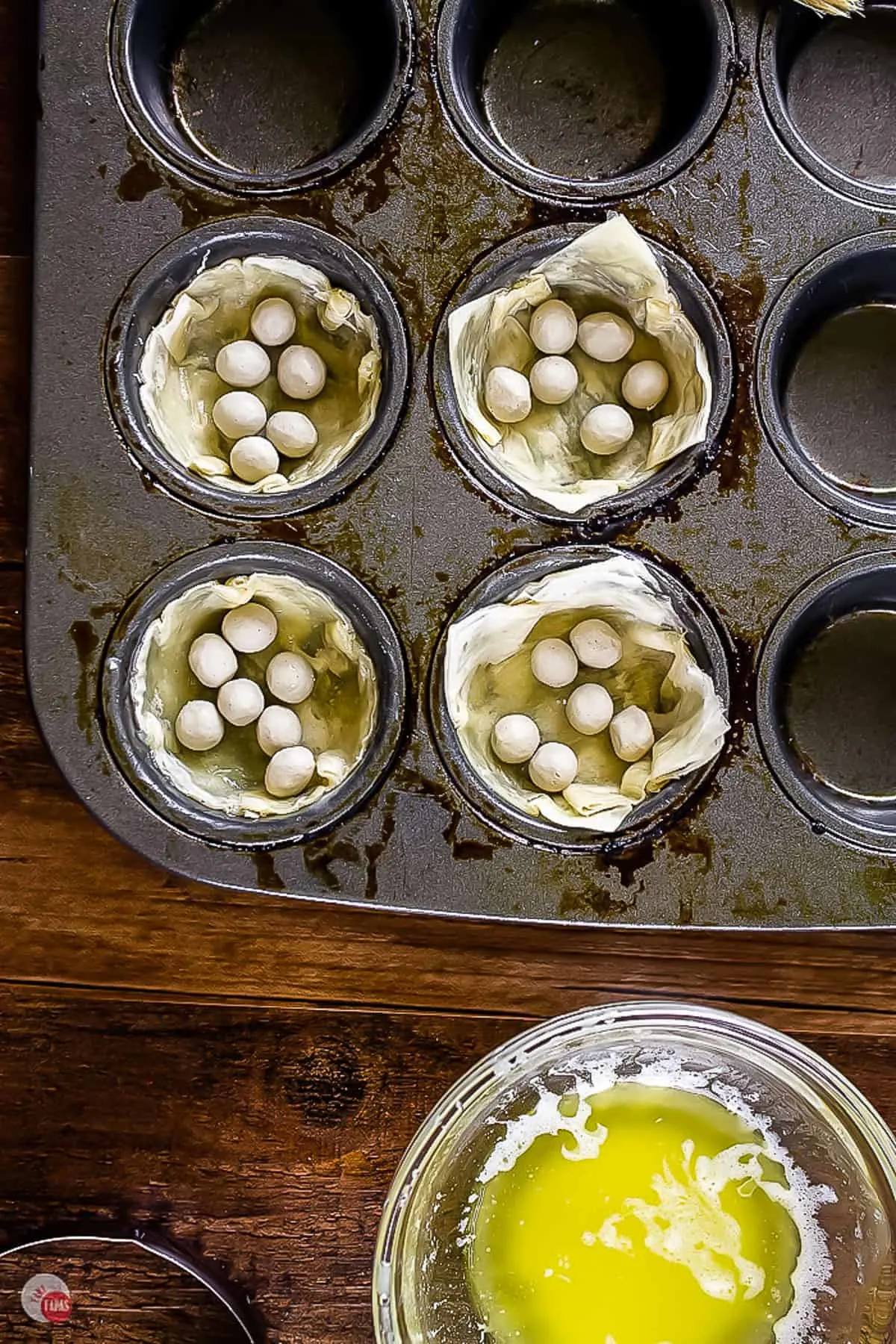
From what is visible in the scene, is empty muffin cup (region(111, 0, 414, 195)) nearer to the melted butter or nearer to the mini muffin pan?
the mini muffin pan

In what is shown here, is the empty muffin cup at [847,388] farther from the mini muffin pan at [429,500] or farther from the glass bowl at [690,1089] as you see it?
the glass bowl at [690,1089]

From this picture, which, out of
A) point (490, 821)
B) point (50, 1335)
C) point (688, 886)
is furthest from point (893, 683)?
point (50, 1335)

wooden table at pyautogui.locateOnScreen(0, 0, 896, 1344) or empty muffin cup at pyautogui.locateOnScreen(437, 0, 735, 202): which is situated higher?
empty muffin cup at pyautogui.locateOnScreen(437, 0, 735, 202)

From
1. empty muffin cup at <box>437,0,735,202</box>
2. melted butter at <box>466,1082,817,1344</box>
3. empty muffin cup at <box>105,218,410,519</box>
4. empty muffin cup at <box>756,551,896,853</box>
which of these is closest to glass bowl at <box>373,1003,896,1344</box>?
melted butter at <box>466,1082,817,1344</box>

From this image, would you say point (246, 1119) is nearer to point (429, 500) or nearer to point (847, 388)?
point (429, 500)

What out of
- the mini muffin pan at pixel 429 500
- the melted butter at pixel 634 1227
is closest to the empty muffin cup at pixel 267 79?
the mini muffin pan at pixel 429 500

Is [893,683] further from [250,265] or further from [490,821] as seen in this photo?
[250,265]

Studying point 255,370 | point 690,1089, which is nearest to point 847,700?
point 690,1089
